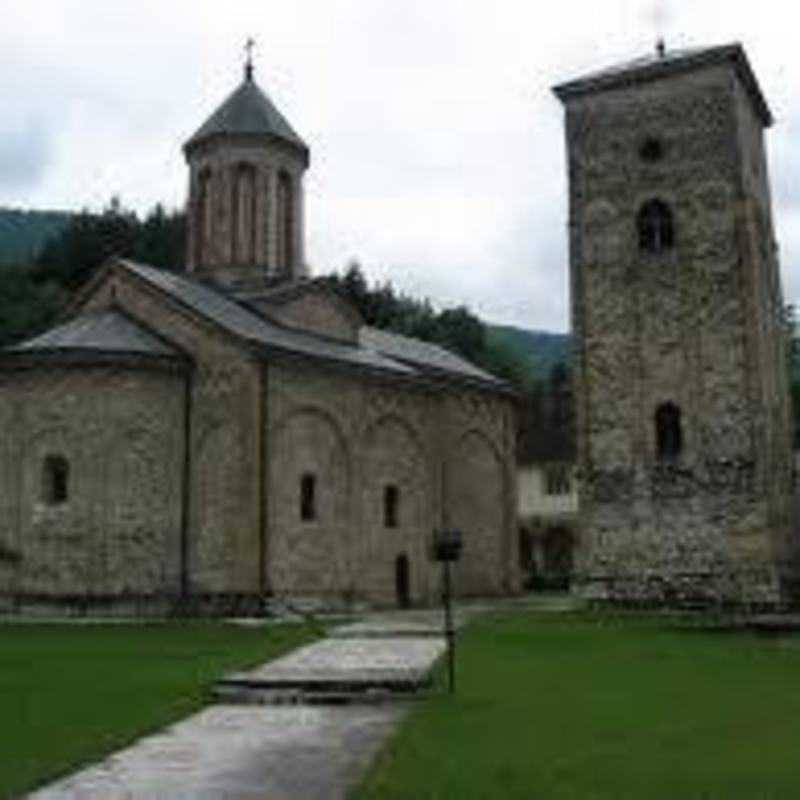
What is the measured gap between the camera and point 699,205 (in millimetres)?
32875

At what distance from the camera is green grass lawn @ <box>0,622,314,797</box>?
432 inches

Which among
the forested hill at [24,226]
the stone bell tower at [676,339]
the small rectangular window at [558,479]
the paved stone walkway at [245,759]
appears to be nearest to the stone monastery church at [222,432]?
the stone bell tower at [676,339]

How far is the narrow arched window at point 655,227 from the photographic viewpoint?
3334 centimetres

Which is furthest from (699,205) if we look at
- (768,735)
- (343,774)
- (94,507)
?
(343,774)

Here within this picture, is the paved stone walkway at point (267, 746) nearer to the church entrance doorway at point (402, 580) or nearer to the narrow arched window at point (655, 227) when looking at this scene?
the narrow arched window at point (655, 227)

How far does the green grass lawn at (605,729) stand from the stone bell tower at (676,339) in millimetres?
10047

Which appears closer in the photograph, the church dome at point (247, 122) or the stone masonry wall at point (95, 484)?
the stone masonry wall at point (95, 484)

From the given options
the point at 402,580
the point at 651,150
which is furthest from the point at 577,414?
the point at 402,580

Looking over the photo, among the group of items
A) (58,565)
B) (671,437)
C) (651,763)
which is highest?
(671,437)

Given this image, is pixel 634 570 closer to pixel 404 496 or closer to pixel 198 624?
pixel 404 496

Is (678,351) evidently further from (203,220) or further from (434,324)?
(434,324)

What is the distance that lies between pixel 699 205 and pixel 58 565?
1820 centimetres

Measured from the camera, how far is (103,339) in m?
32.8

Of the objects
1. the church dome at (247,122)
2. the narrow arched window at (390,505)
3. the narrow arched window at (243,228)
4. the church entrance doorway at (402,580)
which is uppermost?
the church dome at (247,122)
